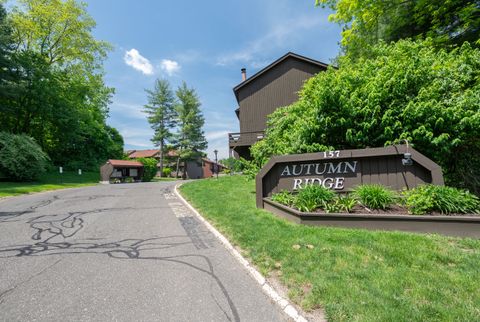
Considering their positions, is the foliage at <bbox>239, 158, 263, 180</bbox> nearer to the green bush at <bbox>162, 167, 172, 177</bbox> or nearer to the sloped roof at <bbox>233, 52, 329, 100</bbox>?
the sloped roof at <bbox>233, 52, 329, 100</bbox>

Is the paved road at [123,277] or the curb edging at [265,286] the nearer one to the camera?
the curb edging at [265,286]

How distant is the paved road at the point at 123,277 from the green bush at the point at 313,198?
2254 millimetres

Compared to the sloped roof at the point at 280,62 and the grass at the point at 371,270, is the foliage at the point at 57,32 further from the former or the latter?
the grass at the point at 371,270

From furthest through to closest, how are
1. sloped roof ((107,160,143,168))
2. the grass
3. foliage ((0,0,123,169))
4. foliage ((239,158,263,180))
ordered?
sloped roof ((107,160,143,168))
foliage ((0,0,123,169))
foliage ((239,158,263,180))
the grass

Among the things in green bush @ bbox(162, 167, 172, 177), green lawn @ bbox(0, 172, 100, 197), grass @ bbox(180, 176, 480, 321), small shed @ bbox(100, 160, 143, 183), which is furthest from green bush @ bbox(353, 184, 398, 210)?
green bush @ bbox(162, 167, 172, 177)

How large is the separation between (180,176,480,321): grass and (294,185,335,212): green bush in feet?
2.21

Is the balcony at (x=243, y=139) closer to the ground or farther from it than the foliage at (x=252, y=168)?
farther from it

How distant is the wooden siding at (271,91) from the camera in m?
19.4

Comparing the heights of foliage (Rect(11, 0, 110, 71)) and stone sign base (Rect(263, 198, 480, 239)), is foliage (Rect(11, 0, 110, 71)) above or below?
above

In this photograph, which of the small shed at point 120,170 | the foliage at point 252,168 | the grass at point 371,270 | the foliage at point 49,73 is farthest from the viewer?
the small shed at point 120,170

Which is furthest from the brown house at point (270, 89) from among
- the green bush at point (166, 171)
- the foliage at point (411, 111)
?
the green bush at point (166, 171)

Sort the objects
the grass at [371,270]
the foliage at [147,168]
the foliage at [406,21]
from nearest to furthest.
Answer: the grass at [371,270], the foliage at [406,21], the foliage at [147,168]

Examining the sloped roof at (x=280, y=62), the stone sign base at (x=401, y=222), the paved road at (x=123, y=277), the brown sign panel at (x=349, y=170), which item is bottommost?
the paved road at (x=123, y=277)

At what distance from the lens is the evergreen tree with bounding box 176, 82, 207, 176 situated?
1581 inches
